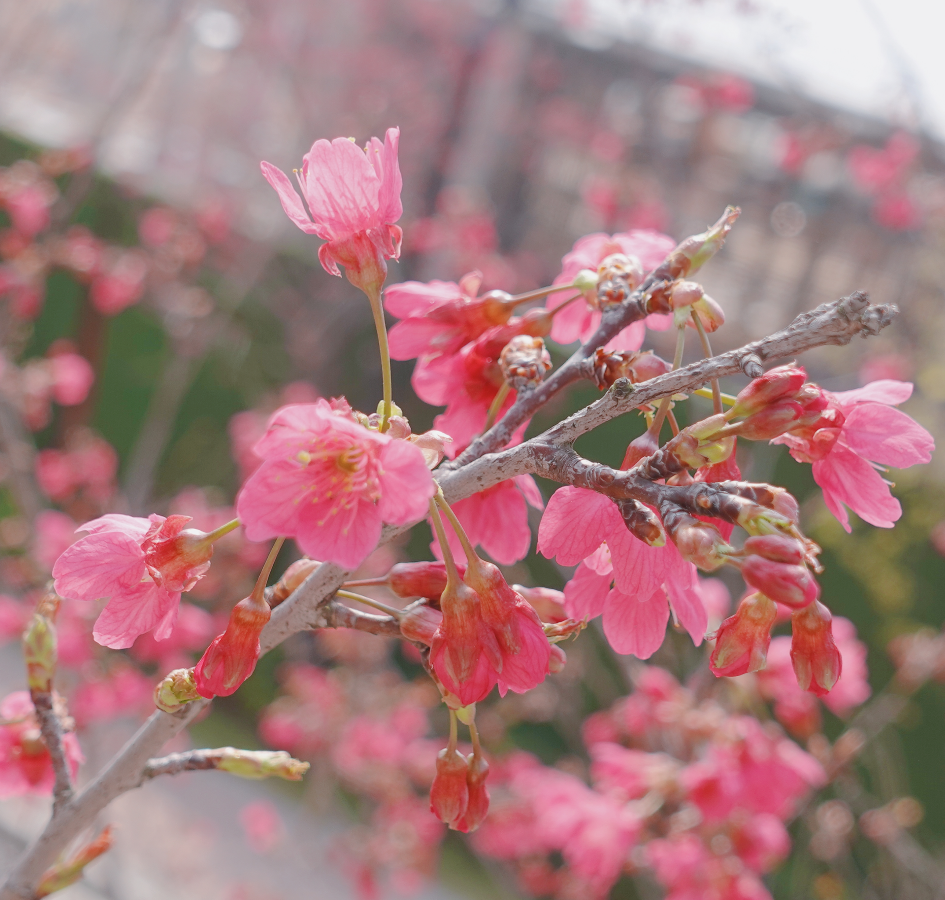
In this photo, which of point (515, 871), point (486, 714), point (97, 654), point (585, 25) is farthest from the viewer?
point (585, 25)

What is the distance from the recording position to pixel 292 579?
0.71 metres

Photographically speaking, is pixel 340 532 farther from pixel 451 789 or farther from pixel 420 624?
pixel 451 789

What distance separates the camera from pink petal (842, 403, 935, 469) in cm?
66

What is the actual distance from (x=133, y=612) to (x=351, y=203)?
41cm

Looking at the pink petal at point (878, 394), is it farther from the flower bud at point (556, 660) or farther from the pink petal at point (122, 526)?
the pink petal at point (122, 526)

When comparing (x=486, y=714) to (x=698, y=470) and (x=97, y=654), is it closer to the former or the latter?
(x=97, y=654)

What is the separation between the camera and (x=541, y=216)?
23.8 ft

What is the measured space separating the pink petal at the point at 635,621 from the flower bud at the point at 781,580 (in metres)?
0.19

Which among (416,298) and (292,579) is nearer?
(292,579)

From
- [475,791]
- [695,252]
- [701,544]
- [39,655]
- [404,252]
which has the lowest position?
[404,252]

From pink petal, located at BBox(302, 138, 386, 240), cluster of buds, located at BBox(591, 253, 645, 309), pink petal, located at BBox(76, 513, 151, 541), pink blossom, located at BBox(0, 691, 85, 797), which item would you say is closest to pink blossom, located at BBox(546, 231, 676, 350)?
cluster of buds, located at BBox(591, 253, 645, 309)

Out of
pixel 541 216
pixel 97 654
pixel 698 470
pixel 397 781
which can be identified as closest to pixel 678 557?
pixel 698 470

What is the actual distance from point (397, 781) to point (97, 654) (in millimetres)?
1628

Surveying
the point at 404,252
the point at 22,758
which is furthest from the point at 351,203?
the point at 404,252
